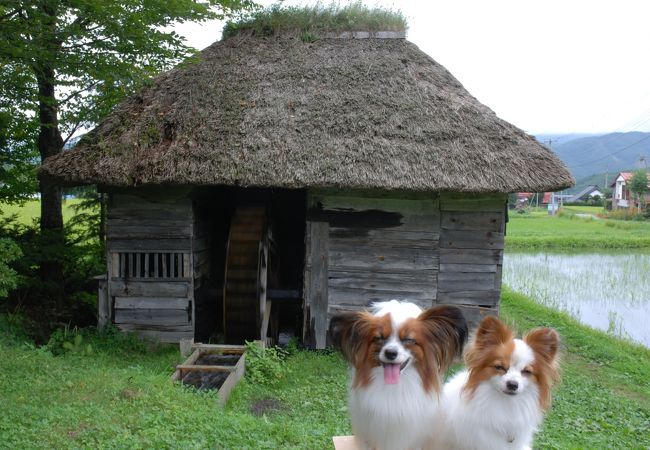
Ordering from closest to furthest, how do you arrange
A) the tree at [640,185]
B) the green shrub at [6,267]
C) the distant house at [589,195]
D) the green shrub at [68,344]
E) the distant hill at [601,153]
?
1. the green shrub at [6,267]
2. the green shrub at [68,344]
3. the tree at [640,185]
4. the distant house at [589,195]
5. the distant hill at [601,153]

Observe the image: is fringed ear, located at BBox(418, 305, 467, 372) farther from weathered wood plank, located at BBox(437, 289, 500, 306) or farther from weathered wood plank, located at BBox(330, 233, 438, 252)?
weathered wood plank, located at BBox(437, 289, 500, 306)

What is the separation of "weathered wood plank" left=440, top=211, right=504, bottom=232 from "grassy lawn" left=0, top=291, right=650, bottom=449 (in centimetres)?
231

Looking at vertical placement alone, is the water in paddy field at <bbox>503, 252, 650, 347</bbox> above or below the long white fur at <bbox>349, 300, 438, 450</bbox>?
below

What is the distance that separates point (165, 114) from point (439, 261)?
4.44m

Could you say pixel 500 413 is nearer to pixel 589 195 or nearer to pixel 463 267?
pixel 463 267

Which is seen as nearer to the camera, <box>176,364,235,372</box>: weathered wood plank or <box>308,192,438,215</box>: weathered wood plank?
<box>176,364,235,372</box>: weathered wood plank

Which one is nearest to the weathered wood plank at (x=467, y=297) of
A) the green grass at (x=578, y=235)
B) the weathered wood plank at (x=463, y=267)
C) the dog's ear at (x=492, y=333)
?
the weathered wood plank at (x=463, y=267)

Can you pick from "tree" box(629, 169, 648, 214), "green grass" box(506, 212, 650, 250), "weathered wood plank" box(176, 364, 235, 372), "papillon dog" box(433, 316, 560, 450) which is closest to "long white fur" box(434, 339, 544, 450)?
"papillon dog" box(433, 316, 560, 450)

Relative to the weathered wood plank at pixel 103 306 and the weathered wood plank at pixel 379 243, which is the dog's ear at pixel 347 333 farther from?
the weathered wood plank at pixel 103 306

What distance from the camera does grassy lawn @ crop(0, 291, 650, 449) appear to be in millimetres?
3645

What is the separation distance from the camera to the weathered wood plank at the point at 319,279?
283 inches

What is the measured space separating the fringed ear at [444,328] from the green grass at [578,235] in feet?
64.8

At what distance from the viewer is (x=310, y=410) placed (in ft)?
17.3

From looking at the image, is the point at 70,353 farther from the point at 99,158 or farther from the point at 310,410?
the point at 310,410
